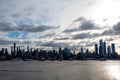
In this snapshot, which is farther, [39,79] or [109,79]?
[109,79]

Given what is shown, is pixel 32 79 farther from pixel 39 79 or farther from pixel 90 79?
pixel 90 79

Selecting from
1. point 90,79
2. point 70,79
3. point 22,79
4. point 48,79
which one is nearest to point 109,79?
point 90,79

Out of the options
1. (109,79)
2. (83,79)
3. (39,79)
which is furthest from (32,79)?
(109,79)

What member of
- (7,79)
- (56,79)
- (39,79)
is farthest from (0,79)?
(56,79)

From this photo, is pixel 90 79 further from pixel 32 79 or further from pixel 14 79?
pixel 14 79

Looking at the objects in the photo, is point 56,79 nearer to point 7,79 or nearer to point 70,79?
point 70,79

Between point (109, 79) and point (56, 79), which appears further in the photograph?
point (109, 79)

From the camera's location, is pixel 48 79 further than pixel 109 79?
No
